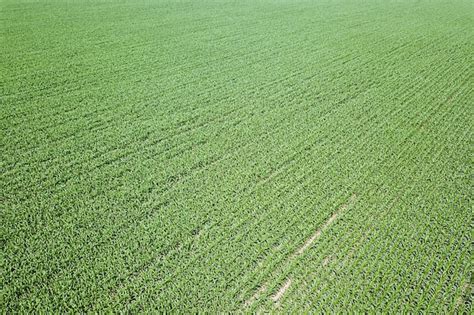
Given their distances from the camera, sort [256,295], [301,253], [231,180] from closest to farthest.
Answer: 1. [256,295]
2. [301,253]
3. [231,180]

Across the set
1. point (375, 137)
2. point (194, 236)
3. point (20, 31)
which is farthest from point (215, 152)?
point (20, 31)

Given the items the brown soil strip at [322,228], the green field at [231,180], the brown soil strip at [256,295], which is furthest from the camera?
the brown soil strip at [322,228]

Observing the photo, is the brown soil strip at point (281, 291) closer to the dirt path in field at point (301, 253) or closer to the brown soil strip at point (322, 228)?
the dirt path in field at point (301, 253)

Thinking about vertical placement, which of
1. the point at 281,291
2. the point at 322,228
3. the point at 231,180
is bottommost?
the point at 281,291

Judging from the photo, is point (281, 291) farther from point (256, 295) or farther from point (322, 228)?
point (322, 228)

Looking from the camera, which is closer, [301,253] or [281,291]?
[281,291]

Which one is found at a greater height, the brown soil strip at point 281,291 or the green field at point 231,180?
the green field at point 231,180

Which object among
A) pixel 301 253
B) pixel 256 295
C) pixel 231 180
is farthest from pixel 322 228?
pixel 231 180

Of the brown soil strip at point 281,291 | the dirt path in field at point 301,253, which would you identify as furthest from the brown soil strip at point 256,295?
the brown soil strip at point 281,291

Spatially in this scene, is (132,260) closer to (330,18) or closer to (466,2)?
(330,18)

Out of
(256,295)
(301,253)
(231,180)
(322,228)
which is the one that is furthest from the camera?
(231,180)
